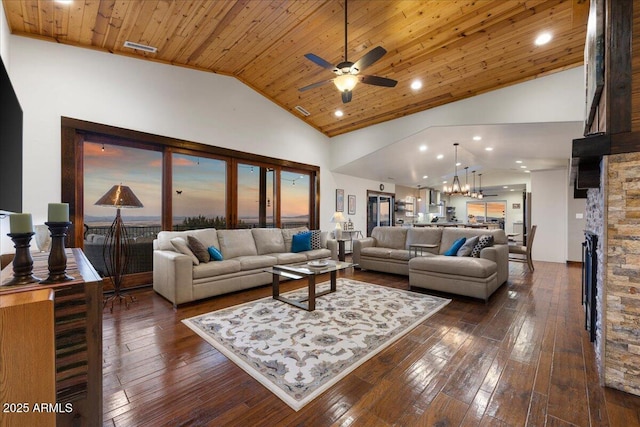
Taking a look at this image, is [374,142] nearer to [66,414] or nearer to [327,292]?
[327,292]

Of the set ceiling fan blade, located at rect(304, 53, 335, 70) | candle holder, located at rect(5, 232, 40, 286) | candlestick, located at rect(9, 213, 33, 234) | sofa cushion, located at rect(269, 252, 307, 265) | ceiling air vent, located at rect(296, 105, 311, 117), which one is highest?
ceiling air vent, located at rect(296, 105, 311, 117)

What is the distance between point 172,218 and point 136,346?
2.73 m

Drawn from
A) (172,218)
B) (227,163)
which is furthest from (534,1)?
(172,218)

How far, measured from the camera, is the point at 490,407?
171cm

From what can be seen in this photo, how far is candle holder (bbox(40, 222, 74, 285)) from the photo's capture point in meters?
1.36

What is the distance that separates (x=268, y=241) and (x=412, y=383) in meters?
3.77

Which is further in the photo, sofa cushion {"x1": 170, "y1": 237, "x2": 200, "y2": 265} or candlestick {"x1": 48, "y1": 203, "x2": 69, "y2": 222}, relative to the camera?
sofa cushion {"x1": 170, "y1": 237, "x2": 200, "y2": 265}

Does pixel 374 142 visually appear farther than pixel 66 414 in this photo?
Yes

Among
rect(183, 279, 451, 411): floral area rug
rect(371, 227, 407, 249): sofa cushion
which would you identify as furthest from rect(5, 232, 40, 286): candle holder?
rect(371, 227, 407, 249): sofa cushion

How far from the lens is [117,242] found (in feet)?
12.6

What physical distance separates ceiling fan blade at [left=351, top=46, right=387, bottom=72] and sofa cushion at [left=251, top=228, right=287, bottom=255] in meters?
3.34

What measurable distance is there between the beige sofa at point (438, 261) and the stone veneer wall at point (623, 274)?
174cm

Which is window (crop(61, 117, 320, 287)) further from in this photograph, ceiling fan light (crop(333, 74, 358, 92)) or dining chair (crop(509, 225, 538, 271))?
dining chair (crop(509, 225, 538, 271))

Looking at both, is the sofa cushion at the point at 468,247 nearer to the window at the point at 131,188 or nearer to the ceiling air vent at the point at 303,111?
the ceiling air vent at the point at 303,111
